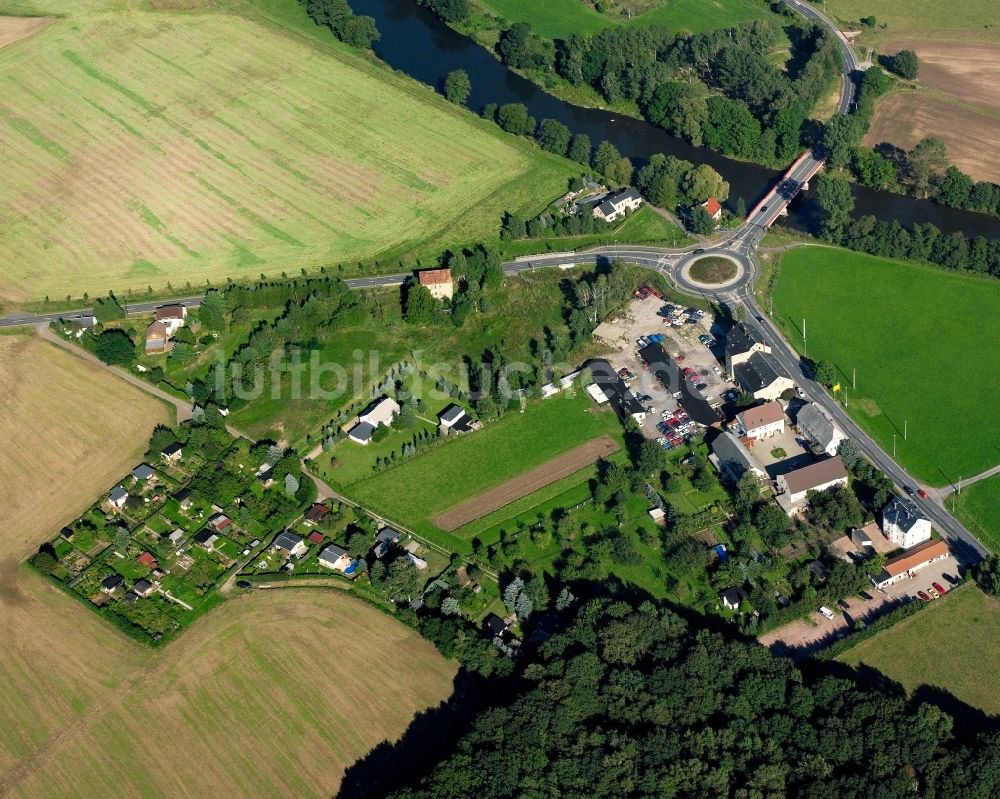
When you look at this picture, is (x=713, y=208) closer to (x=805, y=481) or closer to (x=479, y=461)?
(x=805, y=481)

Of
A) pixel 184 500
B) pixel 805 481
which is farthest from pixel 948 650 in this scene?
pixel 184 500

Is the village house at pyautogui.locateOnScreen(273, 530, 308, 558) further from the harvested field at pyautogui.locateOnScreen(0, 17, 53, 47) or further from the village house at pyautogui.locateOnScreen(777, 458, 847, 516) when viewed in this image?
the harvested field at pyautogui.locateOnScreen(0, 17, 53, 47)

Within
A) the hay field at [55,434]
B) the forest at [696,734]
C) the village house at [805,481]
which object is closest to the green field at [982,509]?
the village house at [805,481]

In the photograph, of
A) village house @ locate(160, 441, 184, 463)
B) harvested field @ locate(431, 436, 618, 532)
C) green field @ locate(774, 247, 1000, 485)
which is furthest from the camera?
village house @ locate(160, 441, 184, 463)

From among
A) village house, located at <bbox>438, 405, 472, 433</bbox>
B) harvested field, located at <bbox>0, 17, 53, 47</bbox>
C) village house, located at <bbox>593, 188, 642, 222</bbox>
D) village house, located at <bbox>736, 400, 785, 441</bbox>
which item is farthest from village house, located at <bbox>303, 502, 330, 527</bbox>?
harvested field, located at <bbox>0, 17, 53, 47</bbox>

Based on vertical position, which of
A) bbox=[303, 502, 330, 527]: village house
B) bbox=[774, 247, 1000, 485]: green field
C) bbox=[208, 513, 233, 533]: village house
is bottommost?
bbox=[208, 513, 233, 533]: village house

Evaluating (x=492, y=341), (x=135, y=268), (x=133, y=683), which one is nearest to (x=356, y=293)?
(x=492, y=341)

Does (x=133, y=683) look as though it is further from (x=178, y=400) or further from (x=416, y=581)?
(x=178, y=400)
